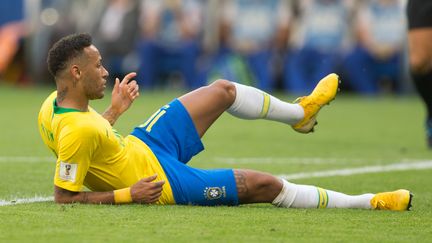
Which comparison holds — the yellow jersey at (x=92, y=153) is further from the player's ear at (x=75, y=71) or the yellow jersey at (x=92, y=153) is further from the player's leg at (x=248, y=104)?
the player's leg at (x=248, y=104)

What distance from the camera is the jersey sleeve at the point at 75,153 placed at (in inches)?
263

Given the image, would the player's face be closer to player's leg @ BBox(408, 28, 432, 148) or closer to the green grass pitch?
the green grass pitch

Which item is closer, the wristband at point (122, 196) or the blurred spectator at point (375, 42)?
the wristband at point (122, 196)

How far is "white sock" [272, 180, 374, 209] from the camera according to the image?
710cm

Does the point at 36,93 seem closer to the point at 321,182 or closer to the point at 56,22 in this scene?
the point at 56,22

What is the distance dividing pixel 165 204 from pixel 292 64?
16.6m

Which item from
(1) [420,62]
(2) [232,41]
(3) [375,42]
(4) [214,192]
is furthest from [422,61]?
(2) [232,41]

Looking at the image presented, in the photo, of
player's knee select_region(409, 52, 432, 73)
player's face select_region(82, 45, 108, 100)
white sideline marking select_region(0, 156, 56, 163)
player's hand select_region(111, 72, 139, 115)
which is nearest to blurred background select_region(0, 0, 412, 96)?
player's knee select_region(409, 52, 432, 73)

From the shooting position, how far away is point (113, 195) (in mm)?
6926

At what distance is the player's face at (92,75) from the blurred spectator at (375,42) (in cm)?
1583

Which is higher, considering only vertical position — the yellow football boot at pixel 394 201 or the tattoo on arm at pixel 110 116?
the tattoo on arm at pixel 110 116

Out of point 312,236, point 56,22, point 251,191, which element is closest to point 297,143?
point 251,191

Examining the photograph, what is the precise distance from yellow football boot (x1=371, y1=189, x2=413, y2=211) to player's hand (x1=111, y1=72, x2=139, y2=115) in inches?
70.3

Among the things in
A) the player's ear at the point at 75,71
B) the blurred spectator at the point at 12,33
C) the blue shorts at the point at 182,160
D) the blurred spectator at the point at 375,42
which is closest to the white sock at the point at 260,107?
the blue shorts at the point at 182,160
